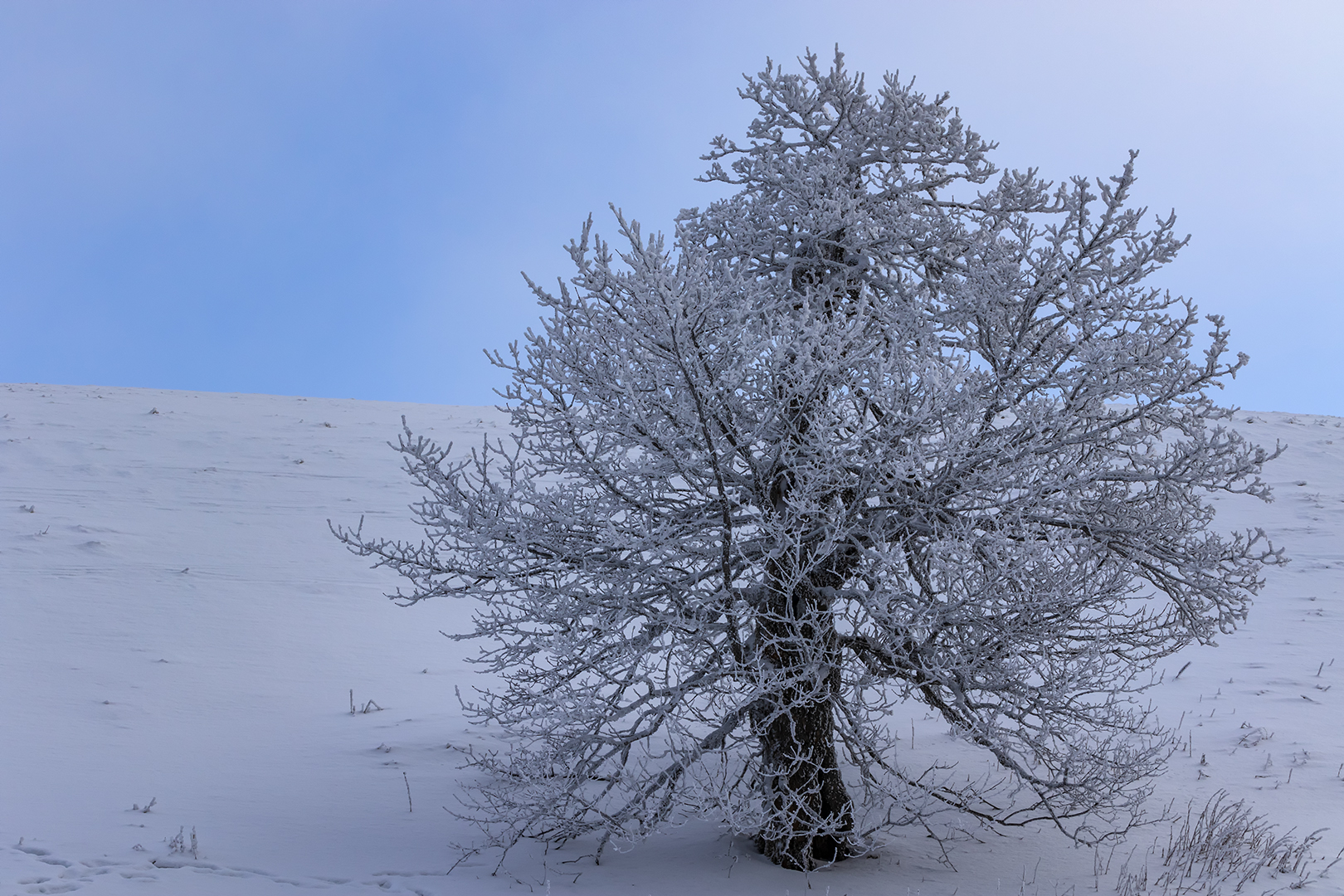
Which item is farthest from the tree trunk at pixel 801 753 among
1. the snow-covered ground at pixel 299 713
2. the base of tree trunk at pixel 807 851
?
the snow-covered ground at pixel 299 713

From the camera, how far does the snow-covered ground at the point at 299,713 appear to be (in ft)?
18.4

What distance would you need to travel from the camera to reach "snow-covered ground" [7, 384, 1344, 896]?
5.60 meters

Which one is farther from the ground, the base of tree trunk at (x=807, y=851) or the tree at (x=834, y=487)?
the tree at (x=834, y=487)

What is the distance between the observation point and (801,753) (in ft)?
18.2

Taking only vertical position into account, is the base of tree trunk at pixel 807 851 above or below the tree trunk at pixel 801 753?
below

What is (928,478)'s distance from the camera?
509 cm

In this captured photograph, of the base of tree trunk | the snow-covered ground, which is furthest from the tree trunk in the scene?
the snow-covered ground

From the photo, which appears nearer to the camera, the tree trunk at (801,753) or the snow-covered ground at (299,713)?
the tree trunk at (801,753)

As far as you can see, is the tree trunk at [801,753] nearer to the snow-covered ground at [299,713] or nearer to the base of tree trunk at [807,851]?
the base of tree trunk at [807,851]

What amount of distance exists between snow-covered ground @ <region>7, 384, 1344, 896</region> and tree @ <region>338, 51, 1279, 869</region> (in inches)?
22.6

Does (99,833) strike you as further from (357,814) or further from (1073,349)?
(1073,349)

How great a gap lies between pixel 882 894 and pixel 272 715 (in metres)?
5.66

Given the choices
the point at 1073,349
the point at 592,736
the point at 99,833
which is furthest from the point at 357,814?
the point at 1073,349

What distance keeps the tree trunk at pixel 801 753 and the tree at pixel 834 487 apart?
23mm
